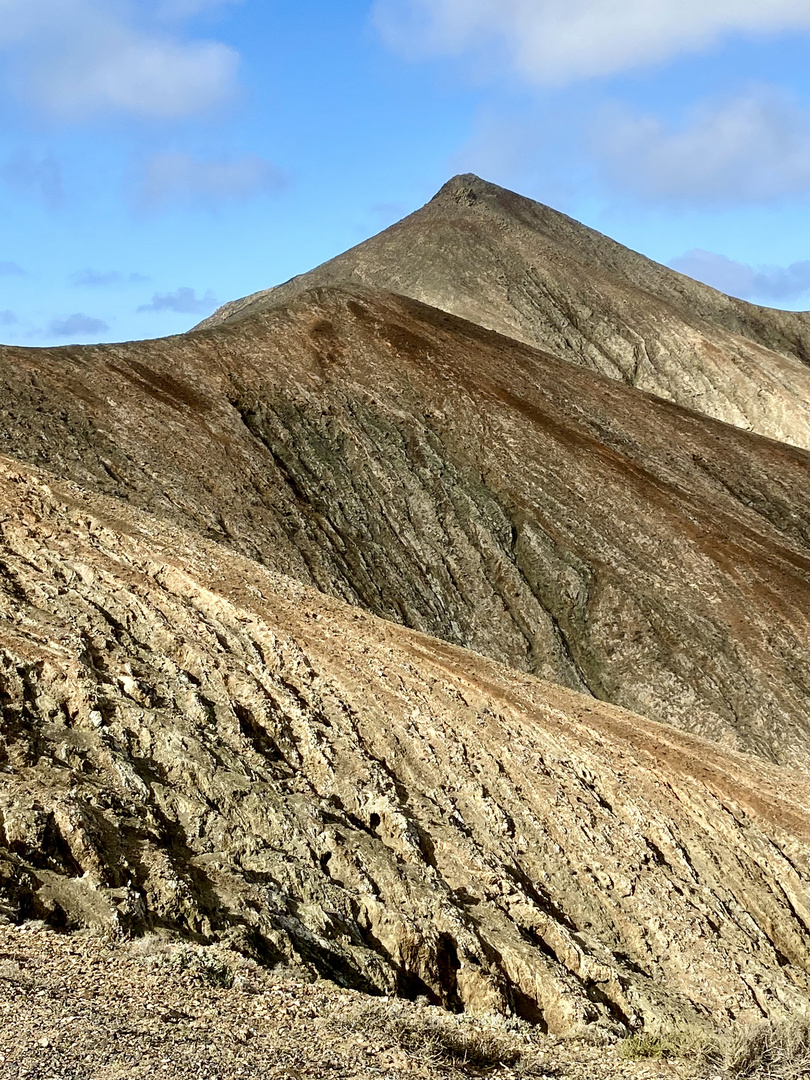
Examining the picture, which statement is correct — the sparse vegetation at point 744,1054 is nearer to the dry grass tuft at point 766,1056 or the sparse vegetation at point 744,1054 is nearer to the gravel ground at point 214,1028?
the dry grass tuft at point 766,1056

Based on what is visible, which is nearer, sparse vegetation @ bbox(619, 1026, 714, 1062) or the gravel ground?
the gravel ground

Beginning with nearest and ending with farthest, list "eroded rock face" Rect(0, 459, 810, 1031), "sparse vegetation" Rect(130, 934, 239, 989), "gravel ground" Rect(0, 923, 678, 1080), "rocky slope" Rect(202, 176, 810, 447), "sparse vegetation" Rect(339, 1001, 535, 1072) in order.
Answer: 1. "gravel ground" Rect(0, 923, 678, 1080)
2. "sparse vegetation" Rect(339, 1001, 535, 1072)
3. "sparse vegetation" Rect(130, 934, 239, 989)
4. "eroded rock face" Rect(0, 459, 810, 1031)
5. "rocky slope" Rect(202, 176, 810, 447)

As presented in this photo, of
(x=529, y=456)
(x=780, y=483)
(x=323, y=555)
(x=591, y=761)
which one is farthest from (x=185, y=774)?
(x=780, y=483)

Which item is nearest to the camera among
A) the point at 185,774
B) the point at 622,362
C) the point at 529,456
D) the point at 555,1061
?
the point at 555,1061

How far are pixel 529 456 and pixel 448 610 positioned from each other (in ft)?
25.6

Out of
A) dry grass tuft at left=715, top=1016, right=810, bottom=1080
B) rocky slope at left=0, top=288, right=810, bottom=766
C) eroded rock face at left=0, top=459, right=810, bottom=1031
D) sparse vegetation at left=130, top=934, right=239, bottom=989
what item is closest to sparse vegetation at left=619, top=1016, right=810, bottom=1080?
dry grass tuft at left=715, top=1016, right=810, bottom=1080

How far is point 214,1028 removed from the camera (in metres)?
7.36

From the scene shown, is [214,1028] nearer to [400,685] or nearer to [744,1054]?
[744,1054]

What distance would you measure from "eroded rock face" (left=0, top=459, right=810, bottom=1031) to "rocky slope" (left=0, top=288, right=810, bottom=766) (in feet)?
31.9

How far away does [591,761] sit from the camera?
17812 millimetres

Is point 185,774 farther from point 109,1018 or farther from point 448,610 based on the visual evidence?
point 448,610

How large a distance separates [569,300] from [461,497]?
3264 cm

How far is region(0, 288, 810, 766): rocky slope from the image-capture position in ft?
98.4

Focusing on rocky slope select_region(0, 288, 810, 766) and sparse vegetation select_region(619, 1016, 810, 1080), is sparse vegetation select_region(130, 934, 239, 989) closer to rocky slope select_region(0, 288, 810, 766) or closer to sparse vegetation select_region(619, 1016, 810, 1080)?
sparse vegetation select_region(619, 1016, 810, 1080)
